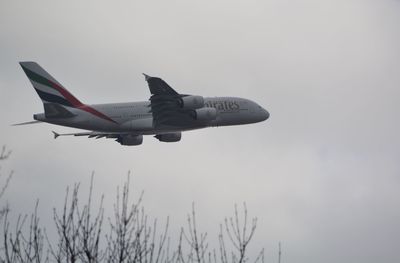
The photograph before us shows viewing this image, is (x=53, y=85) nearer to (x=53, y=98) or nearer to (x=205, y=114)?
(x=53, y=98)

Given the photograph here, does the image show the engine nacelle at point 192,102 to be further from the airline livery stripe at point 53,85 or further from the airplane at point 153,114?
the airline livery stripe at point 53,85

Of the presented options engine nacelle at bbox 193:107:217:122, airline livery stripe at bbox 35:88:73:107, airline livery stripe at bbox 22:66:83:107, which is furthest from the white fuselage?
airline livery stripe at bbox 35:88:73:107

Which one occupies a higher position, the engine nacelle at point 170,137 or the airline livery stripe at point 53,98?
the airline livery stripe at point 53,98

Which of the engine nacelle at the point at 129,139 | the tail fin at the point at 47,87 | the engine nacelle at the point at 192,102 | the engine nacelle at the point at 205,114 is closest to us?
the engine nacelle at the point at 205,114

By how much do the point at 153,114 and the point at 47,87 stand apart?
42.0 ft

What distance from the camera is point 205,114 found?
274ft

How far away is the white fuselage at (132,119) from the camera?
277 ft

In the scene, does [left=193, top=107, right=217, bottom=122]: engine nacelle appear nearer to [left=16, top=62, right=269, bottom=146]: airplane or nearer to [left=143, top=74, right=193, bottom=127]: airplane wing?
[left=16, top=62, right=269, bottom=146]: airplane

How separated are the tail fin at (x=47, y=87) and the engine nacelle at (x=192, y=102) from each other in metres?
11.1

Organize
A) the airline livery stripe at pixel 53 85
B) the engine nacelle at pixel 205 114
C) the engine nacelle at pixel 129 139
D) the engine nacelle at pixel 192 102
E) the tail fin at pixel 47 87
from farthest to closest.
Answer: the tail fin at pixel 47 87, the airline livery stripe at pixel 53 85, the engine nacelle at pixel 129 139, the engine nacelle at pixel 192 102, the engine nacelle at pixel 205 114

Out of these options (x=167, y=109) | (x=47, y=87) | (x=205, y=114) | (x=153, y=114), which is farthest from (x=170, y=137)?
(x=47, y=87)

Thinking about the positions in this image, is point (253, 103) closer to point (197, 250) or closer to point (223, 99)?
point (223, 99)

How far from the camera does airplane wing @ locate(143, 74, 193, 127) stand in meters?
84.9

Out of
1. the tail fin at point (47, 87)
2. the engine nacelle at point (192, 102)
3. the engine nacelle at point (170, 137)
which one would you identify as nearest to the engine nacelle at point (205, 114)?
the engine nacelle at point (192, 102)
